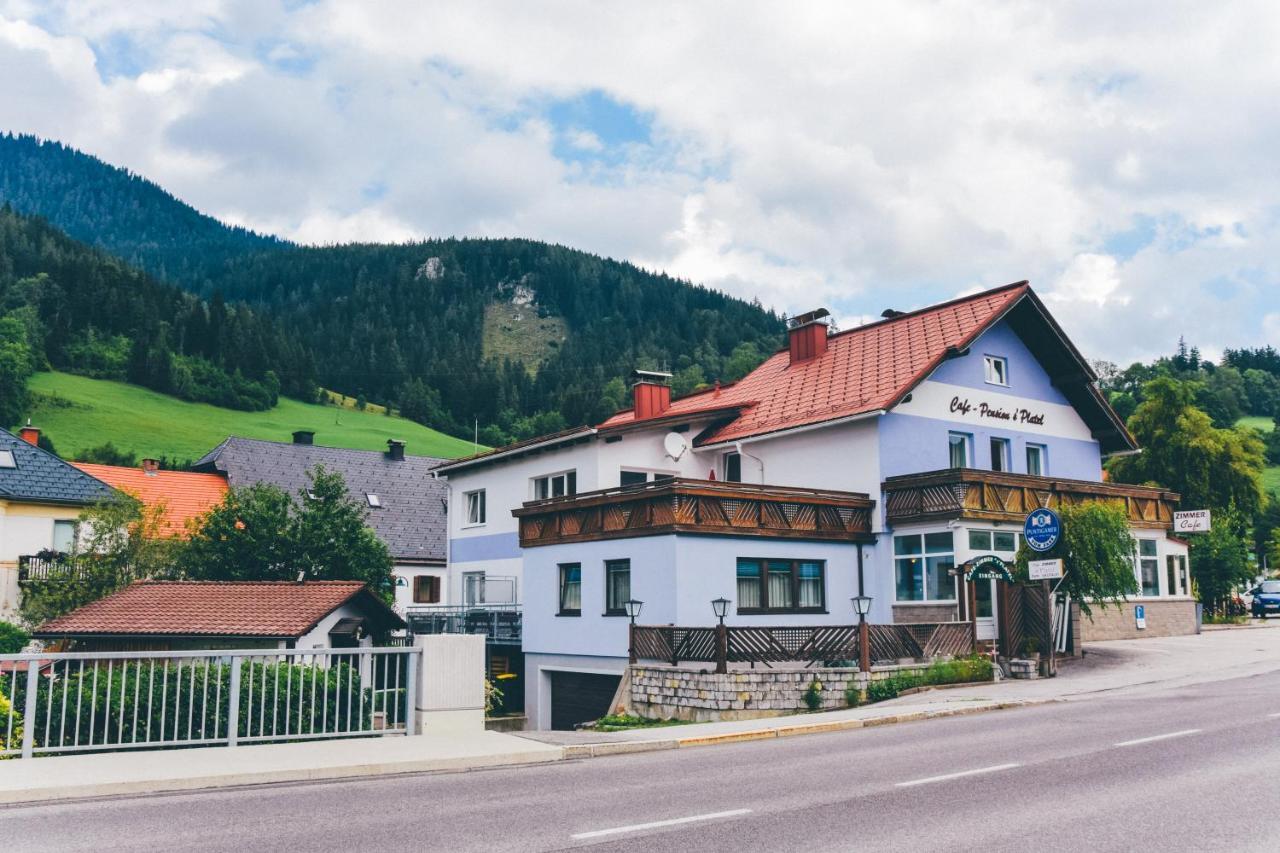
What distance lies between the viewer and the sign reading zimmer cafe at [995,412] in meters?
30.4

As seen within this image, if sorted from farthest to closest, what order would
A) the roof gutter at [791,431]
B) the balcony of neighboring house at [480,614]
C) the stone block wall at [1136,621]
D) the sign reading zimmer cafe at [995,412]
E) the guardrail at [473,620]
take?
the balcony of neighboring house at [480,614], the guardrail at [473,620], the stone block wall at [1136,621], the sign reading zimmer cafe at [995,412], the roof gutter at [791,431]

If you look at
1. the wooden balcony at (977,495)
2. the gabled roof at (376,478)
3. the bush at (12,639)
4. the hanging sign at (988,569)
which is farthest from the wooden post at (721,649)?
the gabled roof at (376,478)

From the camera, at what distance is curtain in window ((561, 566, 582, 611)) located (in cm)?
2816

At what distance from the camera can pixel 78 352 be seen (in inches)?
4154

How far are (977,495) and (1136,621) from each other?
9.68 m

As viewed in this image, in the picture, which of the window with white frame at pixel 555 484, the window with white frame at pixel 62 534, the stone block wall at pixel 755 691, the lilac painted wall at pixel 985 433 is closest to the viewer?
the stone block wall at pixel 755 691

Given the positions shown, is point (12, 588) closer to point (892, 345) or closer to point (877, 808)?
point (892, 345)

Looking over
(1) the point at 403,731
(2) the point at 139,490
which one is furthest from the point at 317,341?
(1) the point at 403,731

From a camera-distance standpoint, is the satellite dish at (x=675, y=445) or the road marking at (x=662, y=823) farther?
the satellite dish at (x=675, y=445)

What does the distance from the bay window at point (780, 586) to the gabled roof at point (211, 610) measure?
9.32 metres

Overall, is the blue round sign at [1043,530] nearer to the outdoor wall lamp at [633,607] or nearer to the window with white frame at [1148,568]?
the outdoor wall lamp at [633,607]

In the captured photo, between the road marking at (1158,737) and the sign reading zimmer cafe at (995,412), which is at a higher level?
the sign reading zimmer cafe at (995,412)

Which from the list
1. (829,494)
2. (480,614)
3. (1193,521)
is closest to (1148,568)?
(1193,521)

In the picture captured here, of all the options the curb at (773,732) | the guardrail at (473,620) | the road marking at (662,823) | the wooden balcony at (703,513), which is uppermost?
the wooden balcony at (703,513)
